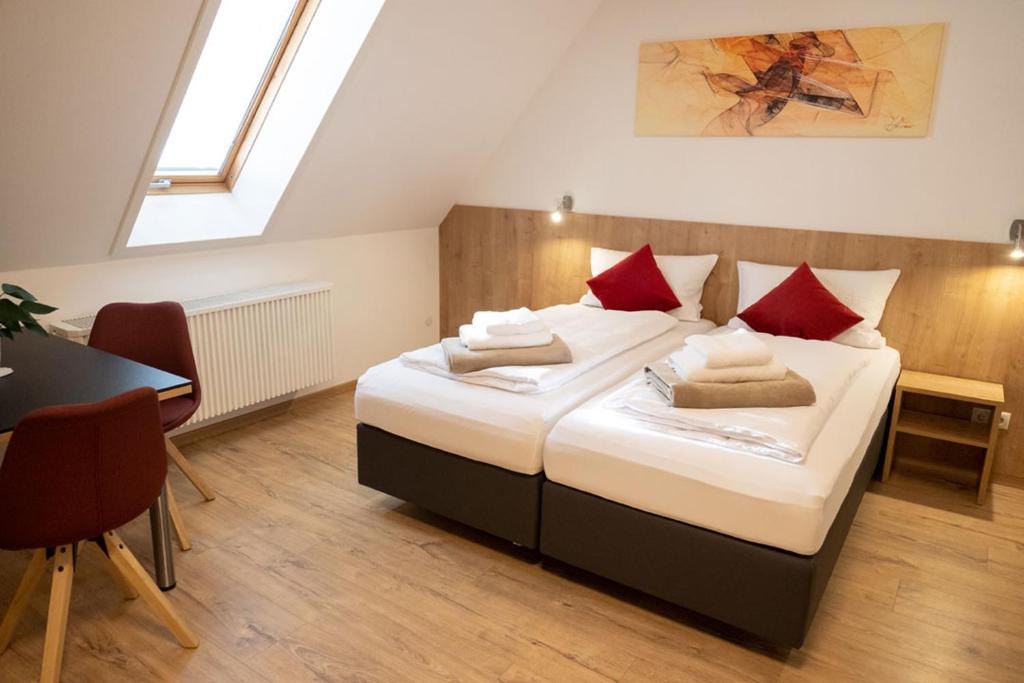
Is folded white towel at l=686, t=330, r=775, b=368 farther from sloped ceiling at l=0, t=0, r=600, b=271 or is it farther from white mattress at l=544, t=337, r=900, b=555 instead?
sloped ceiling at l=0, t=0, r=600, b=271

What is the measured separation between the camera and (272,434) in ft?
12.8

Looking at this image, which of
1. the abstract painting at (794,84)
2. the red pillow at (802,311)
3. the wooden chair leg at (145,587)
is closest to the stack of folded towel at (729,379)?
the red pillow at (802,311)

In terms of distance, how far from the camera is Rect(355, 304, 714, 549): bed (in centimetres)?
258

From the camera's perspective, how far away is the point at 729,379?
8.54ft

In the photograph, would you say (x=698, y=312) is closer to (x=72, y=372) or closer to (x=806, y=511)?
(x=806, y=511)

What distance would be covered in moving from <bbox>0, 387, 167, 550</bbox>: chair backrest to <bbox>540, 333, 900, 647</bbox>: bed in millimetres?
1309

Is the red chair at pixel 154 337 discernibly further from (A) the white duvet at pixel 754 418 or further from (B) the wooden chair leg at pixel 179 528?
(A) the white duvet at pixel 754 418

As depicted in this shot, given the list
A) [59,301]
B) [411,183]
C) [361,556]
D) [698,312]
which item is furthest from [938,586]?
[59,301]

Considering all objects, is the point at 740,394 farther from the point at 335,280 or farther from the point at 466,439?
the point at 335,280

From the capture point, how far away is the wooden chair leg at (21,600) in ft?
7.07

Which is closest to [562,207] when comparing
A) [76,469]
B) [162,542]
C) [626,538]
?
[626,538]

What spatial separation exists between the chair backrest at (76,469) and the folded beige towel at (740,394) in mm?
1688

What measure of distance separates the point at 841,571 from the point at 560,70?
3208 millimetres

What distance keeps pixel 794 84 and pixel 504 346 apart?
2.10 meters
